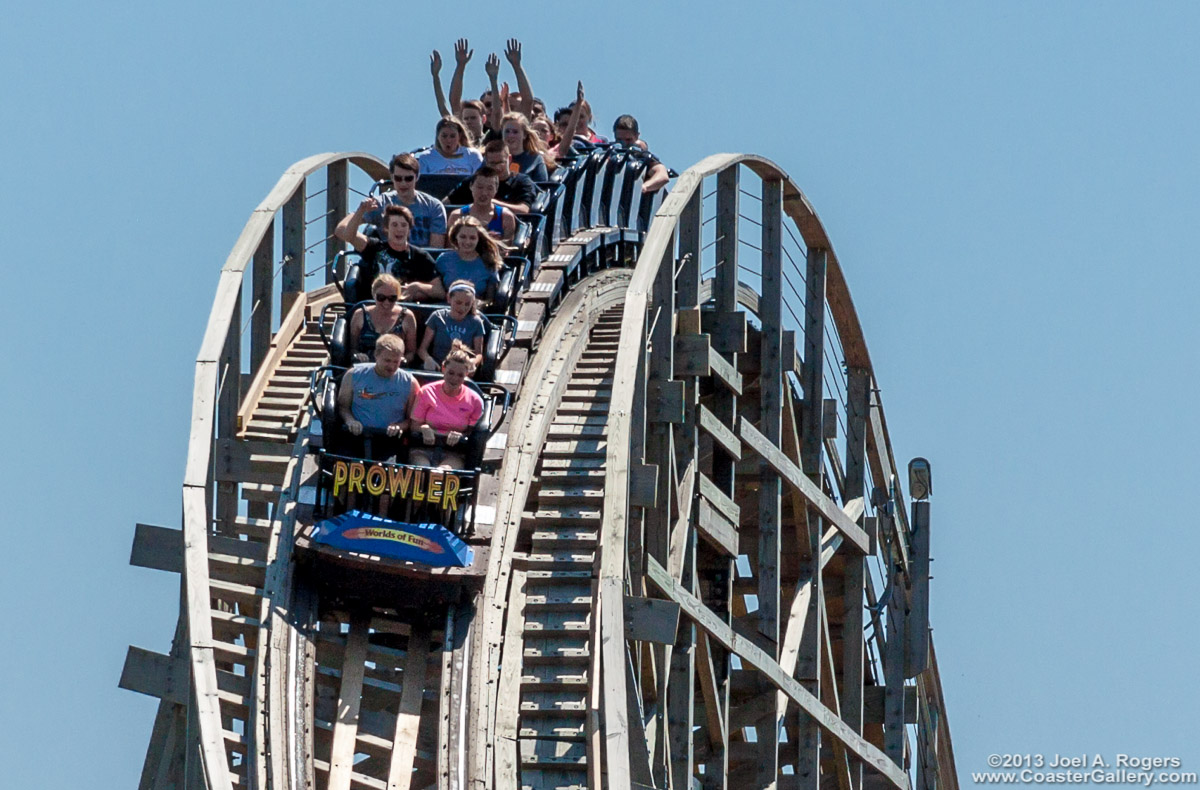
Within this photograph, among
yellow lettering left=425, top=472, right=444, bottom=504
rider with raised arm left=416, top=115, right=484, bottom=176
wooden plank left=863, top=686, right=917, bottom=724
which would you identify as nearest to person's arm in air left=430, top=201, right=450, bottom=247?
rider with raised arm left=416, top=115, right=484, bottom=176

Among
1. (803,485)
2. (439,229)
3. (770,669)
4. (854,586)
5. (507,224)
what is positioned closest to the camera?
(439,229)

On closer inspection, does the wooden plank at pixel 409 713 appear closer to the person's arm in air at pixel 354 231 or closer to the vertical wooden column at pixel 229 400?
the vertical wooden column at pixel 229 400

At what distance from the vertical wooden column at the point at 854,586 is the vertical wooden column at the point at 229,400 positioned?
5.93m

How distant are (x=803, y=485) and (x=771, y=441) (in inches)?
18.8

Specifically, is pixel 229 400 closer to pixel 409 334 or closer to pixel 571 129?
pixel 409 334

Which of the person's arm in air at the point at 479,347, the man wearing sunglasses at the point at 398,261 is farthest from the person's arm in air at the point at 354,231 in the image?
the person's arm in air at the point at 479,347

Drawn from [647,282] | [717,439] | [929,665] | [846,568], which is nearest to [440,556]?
[647,282]

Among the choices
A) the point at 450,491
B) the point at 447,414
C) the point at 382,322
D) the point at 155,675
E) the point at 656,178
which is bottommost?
the point at 155,675

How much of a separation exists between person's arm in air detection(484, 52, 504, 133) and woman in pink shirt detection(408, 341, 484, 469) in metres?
4.31

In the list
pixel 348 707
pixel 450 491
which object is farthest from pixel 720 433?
pixel 348 707

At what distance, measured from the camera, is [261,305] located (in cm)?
1642

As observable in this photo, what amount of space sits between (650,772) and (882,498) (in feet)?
26.1

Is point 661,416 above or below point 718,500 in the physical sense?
above

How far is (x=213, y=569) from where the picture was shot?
1389 cm
